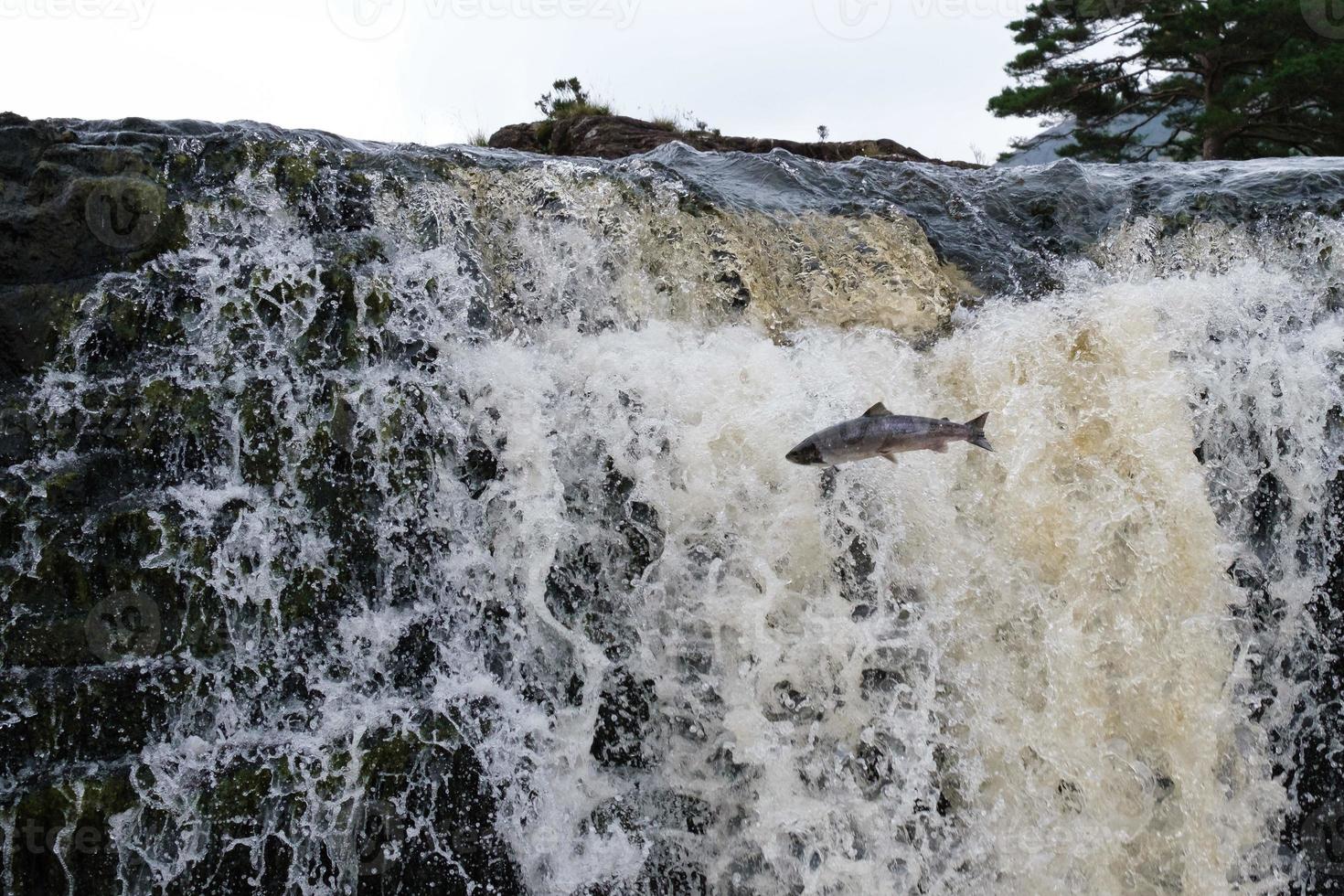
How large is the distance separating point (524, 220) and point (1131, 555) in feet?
9.96

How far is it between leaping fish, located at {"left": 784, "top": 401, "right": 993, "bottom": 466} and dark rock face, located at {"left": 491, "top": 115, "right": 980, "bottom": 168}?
17.1 ft

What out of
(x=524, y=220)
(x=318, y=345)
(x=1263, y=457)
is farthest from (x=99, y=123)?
(x=1263, y=457)

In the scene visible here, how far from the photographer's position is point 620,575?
14.6 ft

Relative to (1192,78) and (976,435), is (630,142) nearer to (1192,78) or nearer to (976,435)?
(976,435)

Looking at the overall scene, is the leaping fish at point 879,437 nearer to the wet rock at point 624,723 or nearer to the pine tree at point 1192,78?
the wet rock at point 624,723

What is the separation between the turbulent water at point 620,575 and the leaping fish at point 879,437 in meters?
0.76

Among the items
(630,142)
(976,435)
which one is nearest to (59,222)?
(976,435)

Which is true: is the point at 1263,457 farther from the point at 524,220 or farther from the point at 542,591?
the point at 524,220

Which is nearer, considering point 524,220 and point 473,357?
point 473,357

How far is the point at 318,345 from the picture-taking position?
4.46 metres

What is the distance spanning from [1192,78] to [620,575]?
12460mm

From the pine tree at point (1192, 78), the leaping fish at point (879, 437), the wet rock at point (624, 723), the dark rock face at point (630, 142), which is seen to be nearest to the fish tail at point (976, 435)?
the leaping fish at point (879, 437)

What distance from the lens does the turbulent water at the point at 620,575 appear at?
13.0 ft

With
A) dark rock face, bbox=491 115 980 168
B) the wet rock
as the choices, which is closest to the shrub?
dark rock face, bbox=491 115 980 168
